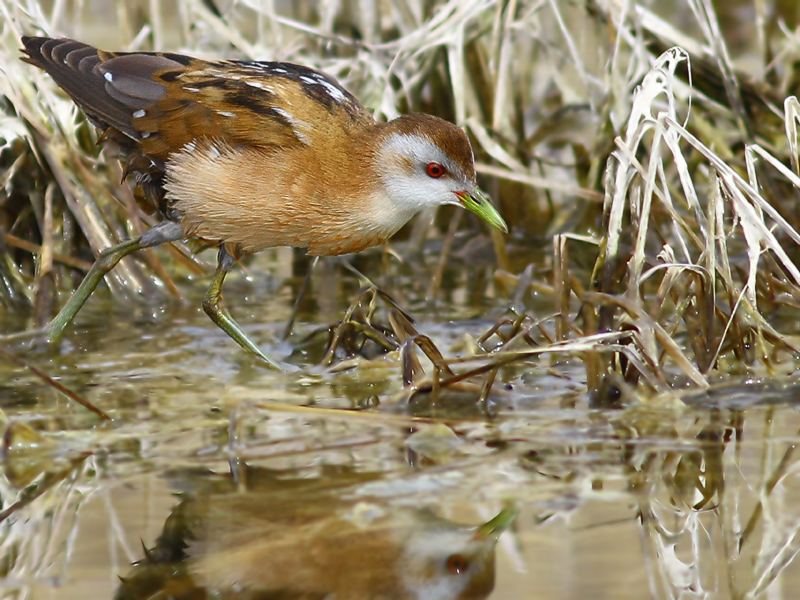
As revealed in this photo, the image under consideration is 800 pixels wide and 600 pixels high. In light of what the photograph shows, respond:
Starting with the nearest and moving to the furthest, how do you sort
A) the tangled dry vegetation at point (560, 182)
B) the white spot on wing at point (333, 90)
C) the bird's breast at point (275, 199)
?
1. the tangled dry vegetation at point (560, 182)
2. the bird's breast at point (275, 199)
3. the white spot on wing at point (333, 90)

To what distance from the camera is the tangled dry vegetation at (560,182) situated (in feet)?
10.4

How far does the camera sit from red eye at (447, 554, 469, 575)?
2176 millimetres

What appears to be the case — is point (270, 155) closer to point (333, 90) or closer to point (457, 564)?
point (333, 90)

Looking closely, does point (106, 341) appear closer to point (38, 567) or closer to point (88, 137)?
point (88, 137)

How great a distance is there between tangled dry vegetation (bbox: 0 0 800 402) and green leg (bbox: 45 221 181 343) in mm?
147

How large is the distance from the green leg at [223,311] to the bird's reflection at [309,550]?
1.28 meters

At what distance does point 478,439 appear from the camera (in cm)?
289

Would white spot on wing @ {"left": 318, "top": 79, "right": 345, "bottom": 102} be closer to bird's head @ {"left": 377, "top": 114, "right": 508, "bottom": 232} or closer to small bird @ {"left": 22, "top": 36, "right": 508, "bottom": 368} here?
small bird @ {"left": 22, "top": 36, "right": 508, "bottom": 368}

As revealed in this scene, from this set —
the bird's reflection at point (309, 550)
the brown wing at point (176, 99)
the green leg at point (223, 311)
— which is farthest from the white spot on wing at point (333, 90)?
the bird's reflection at point (309, 550)

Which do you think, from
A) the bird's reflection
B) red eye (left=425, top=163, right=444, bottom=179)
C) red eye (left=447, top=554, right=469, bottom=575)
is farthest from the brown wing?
red eye (left=447, top=554, right=469, bottom=575)

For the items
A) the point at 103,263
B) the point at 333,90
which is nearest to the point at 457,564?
the point at 333,90

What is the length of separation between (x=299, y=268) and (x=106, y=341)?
1188 mm

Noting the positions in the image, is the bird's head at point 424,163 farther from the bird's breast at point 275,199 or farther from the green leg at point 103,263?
the green leg at point 103,263

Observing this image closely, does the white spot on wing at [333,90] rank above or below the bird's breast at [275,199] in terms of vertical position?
above
